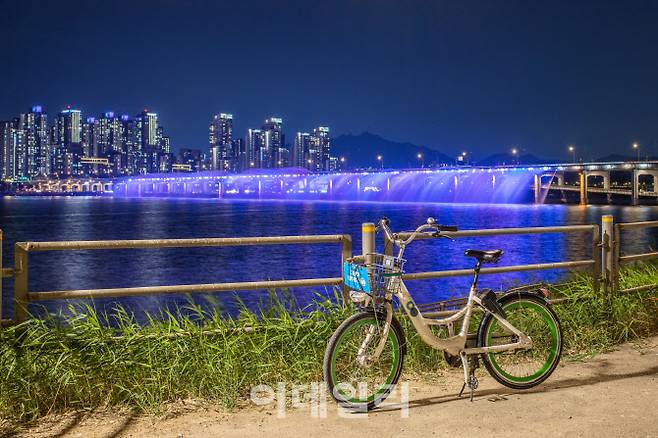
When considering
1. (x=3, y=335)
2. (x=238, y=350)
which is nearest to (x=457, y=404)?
(x=238, y=350)

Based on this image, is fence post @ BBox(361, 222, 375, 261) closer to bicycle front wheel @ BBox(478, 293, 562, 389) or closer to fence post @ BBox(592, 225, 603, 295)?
bicycle front wheel @ BBox(478, 293, 562, 389)

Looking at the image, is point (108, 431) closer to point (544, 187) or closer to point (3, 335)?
point (3, 335)

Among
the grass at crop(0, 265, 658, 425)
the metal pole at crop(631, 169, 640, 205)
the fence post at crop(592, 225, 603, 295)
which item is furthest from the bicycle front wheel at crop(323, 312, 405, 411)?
the metal pole at crop(631, 169, 640, 205)

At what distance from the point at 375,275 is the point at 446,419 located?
1194mm

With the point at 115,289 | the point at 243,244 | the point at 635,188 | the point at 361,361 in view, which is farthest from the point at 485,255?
the point at 635,188

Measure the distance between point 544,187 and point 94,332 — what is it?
5835 inches

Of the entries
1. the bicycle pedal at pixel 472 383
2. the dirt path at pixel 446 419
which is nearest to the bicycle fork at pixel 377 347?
the dirt path at pixel 446 419

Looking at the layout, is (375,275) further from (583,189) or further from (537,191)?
(537,191)

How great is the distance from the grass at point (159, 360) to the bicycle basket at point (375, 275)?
1.30m

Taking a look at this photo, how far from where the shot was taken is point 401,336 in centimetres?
544

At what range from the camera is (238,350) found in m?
6.11

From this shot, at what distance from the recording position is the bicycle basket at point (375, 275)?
508 cm

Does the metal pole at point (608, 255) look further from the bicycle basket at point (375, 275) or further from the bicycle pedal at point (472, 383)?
the bicycle basket at point (375, 275)

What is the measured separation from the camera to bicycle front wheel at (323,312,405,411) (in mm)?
5168
